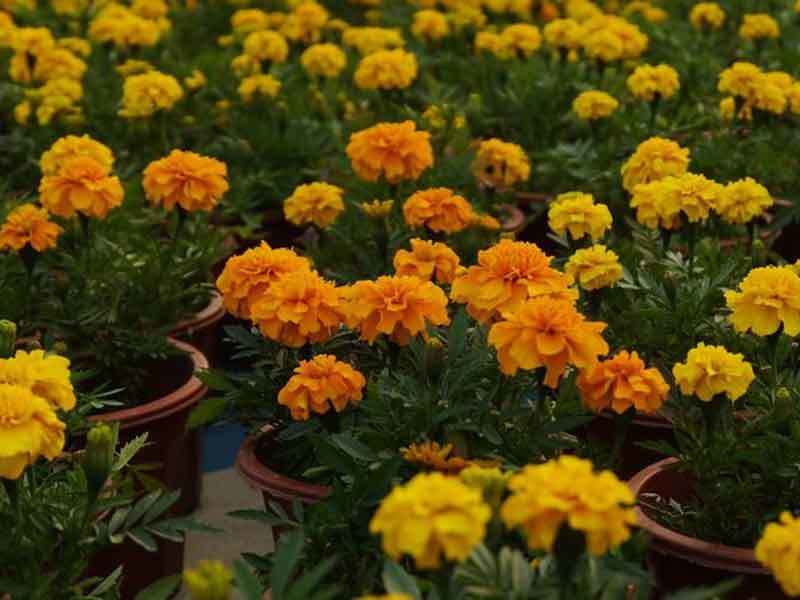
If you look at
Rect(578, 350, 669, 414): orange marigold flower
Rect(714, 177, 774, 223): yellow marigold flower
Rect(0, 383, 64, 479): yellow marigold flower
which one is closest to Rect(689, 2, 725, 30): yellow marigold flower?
Rect(714, 177, 774, 223): yellow marigold flower

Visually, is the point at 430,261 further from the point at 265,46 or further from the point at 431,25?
the point at 431,25

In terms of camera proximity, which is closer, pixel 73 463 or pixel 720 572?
pixel 720 572

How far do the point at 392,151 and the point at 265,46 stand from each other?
1652mm

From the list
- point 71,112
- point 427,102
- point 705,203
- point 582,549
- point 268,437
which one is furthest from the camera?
point 427,102

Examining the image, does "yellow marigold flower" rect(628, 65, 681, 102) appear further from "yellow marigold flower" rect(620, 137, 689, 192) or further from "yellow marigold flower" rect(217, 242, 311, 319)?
"yellow marigold flower" rect(217, 242, 311, 319)

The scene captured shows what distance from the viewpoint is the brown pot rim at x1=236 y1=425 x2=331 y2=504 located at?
2629 mm

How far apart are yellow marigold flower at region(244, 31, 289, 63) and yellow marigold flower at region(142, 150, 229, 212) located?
174 cm

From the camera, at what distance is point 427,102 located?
4.91 meters

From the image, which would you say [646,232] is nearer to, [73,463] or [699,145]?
[699,145]

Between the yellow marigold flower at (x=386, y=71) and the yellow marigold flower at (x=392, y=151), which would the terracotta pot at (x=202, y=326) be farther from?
the yellow marigold flower at (x=386, y=71)

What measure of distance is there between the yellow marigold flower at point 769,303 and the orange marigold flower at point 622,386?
235 mm

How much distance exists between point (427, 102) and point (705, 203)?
78.5 inches

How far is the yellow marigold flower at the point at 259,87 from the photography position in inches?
185

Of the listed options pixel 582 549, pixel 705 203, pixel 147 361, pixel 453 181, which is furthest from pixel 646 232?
pixel 582 549
